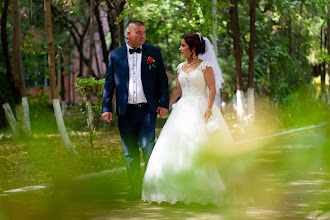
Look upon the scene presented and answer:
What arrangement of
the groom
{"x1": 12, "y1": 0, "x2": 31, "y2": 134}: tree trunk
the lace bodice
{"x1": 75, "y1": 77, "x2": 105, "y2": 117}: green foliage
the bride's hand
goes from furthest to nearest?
{"x1": 12, "y1": 0, "x2": 31, "y2": 134}: tree trunk, {"x1": 75, "y1": 77, "x2": 105, "y2": 117}: green foliage, the lace bodice, the bride's hand, the groom

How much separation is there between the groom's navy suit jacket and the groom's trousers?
12 cm

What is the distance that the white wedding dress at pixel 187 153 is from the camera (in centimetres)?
720

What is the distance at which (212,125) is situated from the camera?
7754mm

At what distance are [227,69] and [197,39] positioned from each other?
24.4 metres

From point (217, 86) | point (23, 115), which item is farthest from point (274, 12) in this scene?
point (217, 86)

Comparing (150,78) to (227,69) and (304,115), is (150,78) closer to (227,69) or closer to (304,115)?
(304,115)

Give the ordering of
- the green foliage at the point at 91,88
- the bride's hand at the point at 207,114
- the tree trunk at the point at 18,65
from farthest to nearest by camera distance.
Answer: the tree trunk at the point at 18,65 → the green foliage at the point at 91,88 → the bride's hand at the point at 207,114

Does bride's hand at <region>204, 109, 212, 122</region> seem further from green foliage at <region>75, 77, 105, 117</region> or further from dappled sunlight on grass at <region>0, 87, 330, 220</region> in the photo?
green foliage at <region>75, 77, 105, 117</region>

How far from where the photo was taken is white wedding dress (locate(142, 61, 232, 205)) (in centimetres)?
720

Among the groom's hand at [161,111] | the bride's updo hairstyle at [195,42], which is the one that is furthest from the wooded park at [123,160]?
the bride's updo hairstyle at [195,42]

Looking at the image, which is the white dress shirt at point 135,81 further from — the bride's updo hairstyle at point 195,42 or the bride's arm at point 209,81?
the bride's arm at point 209,81

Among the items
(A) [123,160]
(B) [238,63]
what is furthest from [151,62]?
(B) [238,63]

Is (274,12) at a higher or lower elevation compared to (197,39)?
higher

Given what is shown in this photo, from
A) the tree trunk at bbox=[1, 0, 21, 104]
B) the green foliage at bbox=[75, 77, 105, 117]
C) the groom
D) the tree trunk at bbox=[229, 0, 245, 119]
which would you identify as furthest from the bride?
the tree trunk at bbox=[229, 0, 245, 119]
